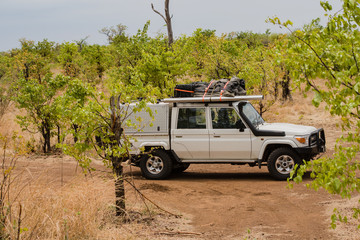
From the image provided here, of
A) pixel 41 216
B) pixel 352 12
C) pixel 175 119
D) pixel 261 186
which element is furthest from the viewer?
pixel 175 119

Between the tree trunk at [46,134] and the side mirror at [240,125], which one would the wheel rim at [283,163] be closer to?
the side mirror at [240,125]

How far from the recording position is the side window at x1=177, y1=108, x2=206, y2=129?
1119 cm

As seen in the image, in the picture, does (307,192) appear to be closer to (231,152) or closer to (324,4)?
(231,152)

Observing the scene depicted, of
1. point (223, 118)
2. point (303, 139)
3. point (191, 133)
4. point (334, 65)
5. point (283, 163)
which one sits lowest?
point (283, 163)

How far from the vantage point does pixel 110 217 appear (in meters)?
7.32

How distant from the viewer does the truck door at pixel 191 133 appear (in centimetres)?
1116

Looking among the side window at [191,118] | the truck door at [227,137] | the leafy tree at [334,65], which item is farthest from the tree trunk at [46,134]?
the leafy tree at [334,65]

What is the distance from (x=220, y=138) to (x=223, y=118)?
0.46 meters

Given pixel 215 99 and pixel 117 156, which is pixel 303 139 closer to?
pixel 215 99

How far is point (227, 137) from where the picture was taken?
1102cm

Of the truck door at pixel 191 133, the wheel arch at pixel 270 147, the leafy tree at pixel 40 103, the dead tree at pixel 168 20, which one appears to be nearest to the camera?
the wheel arch at pixel 270 147

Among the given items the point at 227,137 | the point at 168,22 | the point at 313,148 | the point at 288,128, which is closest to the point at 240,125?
the point at 227,137

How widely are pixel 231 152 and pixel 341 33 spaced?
23.9 ft

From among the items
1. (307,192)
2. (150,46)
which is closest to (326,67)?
(307,192)
